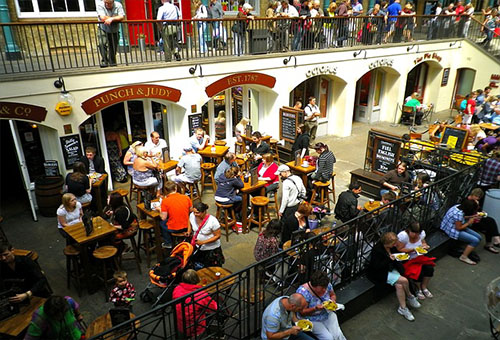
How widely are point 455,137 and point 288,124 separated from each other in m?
4.95

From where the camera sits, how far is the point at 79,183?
7.98 meters

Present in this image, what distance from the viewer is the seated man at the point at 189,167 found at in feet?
30.1

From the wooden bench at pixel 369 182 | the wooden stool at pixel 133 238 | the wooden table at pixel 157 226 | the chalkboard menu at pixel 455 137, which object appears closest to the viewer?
the wooden stool at pixel 133 238

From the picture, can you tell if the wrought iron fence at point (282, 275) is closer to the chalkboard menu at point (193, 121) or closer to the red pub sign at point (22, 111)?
the red pub sign at point (22, 111)

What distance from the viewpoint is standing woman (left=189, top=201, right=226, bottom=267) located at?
6.27m

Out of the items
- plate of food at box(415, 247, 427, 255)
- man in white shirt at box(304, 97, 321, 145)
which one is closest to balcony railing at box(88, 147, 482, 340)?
plate of food at box(415, 247, 427, 255)

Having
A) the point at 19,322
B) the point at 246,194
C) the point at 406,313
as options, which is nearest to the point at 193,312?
the point at 19,322

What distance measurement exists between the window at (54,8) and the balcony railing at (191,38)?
35 centimetres

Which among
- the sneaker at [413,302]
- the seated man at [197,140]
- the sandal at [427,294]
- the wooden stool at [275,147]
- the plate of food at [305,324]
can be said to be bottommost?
the sandal at [427,294]

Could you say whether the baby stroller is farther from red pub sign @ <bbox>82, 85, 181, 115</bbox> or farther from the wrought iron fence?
red pub sign @ <bbox>82, 85, 181, 115</bbox>

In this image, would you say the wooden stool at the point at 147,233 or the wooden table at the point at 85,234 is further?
the wooden stool at the point at 147,233

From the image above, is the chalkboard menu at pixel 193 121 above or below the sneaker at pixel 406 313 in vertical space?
above

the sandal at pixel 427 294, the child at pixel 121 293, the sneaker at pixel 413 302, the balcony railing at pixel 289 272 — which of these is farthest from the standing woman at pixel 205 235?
the sandal at pixel 427 294

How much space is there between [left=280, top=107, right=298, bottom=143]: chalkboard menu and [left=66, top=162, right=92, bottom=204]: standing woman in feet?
22.0
